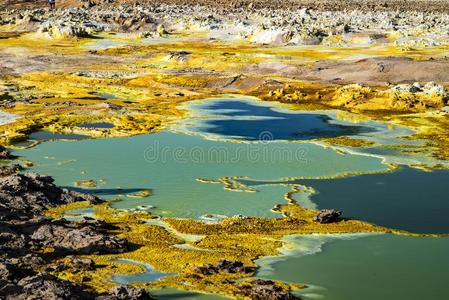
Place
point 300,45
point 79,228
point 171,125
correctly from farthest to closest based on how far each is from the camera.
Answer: point 300,45 → point 171,125 → point 79,228

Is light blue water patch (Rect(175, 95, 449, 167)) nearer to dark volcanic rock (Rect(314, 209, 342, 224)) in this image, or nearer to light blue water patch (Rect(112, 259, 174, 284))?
dark volcanic rock (Rect(314, 209, 342, 224))

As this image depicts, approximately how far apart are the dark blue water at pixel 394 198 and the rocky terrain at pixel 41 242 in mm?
7546

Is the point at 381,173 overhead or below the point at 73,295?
below

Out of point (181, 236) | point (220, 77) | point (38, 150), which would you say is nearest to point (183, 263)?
point (181, 236)

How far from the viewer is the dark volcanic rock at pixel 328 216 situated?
2012 cm

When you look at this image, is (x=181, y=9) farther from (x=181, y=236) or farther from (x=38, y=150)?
(x=181, y=236)

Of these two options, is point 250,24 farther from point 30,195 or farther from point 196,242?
point 196,242

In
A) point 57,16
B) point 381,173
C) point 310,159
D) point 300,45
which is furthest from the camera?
point 57,16

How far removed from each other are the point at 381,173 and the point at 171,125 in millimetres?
13706

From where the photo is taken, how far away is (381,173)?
26.4 meters

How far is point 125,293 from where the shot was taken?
1335 cm

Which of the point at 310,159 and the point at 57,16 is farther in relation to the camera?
the point at 57,16

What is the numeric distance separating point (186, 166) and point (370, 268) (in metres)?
12.2

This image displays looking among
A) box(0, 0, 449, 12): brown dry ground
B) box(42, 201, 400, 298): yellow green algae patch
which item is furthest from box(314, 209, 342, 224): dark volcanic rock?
box(0, 0, 449, 12): brown dry ground
